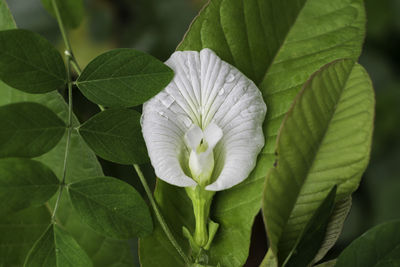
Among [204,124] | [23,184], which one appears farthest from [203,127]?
[23,184]

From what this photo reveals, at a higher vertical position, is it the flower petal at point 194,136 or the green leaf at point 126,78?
the green leaf at point 126,78

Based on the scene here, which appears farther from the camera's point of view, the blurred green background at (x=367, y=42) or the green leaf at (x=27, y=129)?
the blurred green background at (x=367, y=42)

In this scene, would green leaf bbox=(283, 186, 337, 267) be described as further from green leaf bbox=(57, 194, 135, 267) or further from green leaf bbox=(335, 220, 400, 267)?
green leaf bbox=(57, 194, 135, 267)

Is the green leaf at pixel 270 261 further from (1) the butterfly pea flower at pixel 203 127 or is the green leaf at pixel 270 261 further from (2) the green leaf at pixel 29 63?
(2) the green leaf at pixel 29 63

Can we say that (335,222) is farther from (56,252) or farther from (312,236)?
(56,252)

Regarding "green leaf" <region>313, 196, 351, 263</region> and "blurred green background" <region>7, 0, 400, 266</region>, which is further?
"blurred green background" <region>7, 0, 400, 266</region>

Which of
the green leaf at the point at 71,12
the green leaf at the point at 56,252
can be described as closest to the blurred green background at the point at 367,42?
the green leaf at the point at 71,12

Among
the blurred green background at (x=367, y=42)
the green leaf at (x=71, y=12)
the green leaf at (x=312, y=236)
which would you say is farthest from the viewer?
the blurred green background at (x=367, y=42)

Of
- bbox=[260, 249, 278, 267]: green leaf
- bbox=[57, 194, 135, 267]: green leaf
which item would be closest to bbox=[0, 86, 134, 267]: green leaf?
bbox=[57, 194, 135, 267]: green leaf
